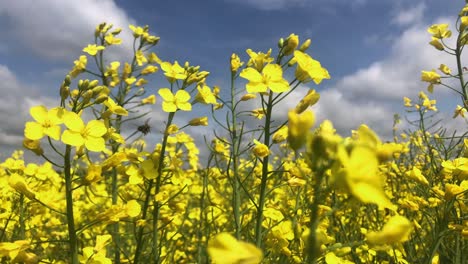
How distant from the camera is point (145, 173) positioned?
2.58m

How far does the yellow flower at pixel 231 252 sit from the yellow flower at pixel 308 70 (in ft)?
4.27

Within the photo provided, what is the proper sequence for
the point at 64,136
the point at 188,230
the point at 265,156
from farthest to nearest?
the point at 188,230 → the point at 265,156 → the point at 64,136

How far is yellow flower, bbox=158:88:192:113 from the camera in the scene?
2682mm

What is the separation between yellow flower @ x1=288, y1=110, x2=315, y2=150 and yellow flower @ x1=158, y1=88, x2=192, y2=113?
5.21 feet

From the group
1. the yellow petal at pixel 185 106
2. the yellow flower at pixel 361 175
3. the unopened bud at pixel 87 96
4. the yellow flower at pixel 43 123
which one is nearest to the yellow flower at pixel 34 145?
the yellow flower at pixel 43 123

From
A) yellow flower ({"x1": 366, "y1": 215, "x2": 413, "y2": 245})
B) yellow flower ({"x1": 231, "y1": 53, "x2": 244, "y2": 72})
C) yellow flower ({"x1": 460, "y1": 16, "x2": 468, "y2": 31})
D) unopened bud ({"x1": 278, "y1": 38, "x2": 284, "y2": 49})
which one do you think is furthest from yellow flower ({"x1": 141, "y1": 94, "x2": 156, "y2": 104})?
yellow flower ({"x1": 366, "y1": 215, "x2": 413, "y2": 245})

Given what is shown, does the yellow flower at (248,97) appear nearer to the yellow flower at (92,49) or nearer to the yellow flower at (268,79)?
the yellow flower at (268,79)

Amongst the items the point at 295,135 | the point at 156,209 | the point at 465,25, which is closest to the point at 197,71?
the point at 156,209

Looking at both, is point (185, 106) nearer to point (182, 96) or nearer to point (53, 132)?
point (182, 96)

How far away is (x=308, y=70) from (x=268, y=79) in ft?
0.84

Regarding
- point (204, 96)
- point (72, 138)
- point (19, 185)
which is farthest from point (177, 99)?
point (19, 185)

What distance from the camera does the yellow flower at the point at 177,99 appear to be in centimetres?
268

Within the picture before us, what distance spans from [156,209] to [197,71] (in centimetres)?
103

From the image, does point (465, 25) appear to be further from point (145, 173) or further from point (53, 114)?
point (53, 114)
